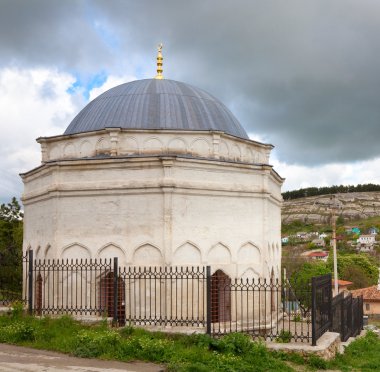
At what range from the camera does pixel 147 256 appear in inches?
516

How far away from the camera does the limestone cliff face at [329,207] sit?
5842 inches

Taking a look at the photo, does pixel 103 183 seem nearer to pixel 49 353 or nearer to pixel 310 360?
pixel 49 353

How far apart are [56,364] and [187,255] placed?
5.09 meters

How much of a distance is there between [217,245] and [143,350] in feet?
15.4

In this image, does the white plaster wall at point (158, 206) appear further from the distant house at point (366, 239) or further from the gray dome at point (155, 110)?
the distant house at point (366, 239)

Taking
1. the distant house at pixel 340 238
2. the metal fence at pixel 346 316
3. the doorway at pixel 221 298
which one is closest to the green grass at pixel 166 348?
the metal fence at pixel 346 316

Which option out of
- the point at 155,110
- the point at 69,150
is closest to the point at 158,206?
the point at 155,110

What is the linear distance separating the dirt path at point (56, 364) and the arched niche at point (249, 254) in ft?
17.8

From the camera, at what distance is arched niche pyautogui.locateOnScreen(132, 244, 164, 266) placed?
1303cm

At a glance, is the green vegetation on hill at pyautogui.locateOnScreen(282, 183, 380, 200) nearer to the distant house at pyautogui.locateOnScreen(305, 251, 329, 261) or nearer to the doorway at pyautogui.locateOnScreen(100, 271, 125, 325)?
the distant house at pyautogui.locateOnScreen(305, 251, 329, 261)

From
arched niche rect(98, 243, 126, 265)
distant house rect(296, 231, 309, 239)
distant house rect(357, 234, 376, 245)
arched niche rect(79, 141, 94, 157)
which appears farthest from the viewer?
distant house rect(296, 231, 309, 239)

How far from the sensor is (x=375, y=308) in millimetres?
43125

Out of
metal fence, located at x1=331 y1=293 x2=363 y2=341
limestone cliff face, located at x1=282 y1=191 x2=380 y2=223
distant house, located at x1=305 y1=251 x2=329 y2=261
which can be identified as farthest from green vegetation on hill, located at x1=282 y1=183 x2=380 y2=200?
metal fence, located at x1=331 y1=293 x2=363 y2=341

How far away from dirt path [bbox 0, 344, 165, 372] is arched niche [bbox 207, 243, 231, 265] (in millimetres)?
4731
